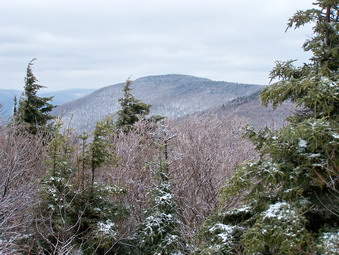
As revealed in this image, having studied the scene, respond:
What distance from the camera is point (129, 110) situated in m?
23.6

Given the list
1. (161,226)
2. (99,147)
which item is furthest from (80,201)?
(161,226)

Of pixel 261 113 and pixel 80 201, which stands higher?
pixel 261 113

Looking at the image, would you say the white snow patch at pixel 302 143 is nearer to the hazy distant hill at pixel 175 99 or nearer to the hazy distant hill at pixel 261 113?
the hazy distant hill at pixel 261 113

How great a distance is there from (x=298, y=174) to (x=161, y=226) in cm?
625

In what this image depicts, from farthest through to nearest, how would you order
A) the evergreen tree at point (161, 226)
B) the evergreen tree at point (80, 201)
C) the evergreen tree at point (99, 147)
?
the evergreen tree at point (161, 226) → the evergreen tree at point (99, 147) → the evergreen tree at point (80, 201)

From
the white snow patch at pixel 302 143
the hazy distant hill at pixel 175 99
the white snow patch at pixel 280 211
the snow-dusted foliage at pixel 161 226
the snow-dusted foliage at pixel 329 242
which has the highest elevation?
the hazy distant hill at pixel 175 99

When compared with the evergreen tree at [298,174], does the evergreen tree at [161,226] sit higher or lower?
lower

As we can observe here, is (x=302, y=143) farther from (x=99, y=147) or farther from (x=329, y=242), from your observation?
(x=99, y=147)

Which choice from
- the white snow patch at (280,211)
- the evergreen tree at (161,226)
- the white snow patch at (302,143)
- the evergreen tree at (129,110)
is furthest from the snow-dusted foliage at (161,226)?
the evergreen tree at (129,110)

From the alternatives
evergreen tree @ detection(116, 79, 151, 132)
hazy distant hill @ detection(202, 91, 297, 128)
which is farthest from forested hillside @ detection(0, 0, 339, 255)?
evergreen tree @ detection(116, 79, 151, 132)

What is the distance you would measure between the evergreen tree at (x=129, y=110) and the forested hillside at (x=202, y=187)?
413cm

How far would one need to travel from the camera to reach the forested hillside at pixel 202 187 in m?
4.36

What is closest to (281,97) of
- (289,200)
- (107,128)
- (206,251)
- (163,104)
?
(289,200)

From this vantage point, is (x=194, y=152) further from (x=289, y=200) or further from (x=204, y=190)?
(x=289, y=200)
